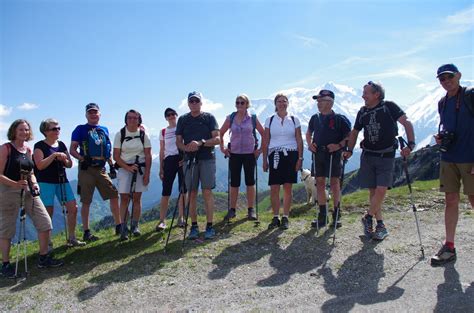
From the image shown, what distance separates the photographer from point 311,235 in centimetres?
988

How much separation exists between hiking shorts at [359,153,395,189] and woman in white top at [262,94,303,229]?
1.78 metres

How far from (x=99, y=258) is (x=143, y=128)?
375 centimetres

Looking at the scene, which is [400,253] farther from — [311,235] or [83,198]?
[83,198]

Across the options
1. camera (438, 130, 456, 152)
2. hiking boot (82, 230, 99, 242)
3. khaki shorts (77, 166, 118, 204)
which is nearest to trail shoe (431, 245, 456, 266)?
camera (438, 130, 456, 152)

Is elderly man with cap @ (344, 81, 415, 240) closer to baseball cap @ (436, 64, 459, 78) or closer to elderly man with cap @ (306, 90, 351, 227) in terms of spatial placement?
elderly man with cap @ (306, 90, 351, 227)

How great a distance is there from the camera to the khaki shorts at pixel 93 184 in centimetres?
1068

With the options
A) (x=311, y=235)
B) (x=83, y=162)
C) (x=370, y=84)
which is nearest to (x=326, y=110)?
(x=370, y=84)

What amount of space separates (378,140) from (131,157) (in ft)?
21.4

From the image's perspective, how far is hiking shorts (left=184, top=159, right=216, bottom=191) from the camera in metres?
9.70

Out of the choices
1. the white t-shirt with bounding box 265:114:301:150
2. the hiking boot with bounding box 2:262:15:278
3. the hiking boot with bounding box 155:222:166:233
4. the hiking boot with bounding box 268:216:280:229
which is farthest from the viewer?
the hiking boot with bounding box 155:222:166:233

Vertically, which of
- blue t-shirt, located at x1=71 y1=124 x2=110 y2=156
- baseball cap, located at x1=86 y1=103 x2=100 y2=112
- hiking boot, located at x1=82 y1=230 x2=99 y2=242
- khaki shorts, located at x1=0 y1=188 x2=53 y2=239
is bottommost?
hiking boot, located at x1=82 y1=230 x2=99 y2=242

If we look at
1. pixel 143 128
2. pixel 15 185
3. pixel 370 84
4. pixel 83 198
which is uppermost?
pixel 370 84

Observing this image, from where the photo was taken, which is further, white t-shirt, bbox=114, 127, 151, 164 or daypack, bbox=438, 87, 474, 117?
white t-shirt, bbox=114, 127, 151, 164

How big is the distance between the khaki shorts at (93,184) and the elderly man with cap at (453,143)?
332 inches
